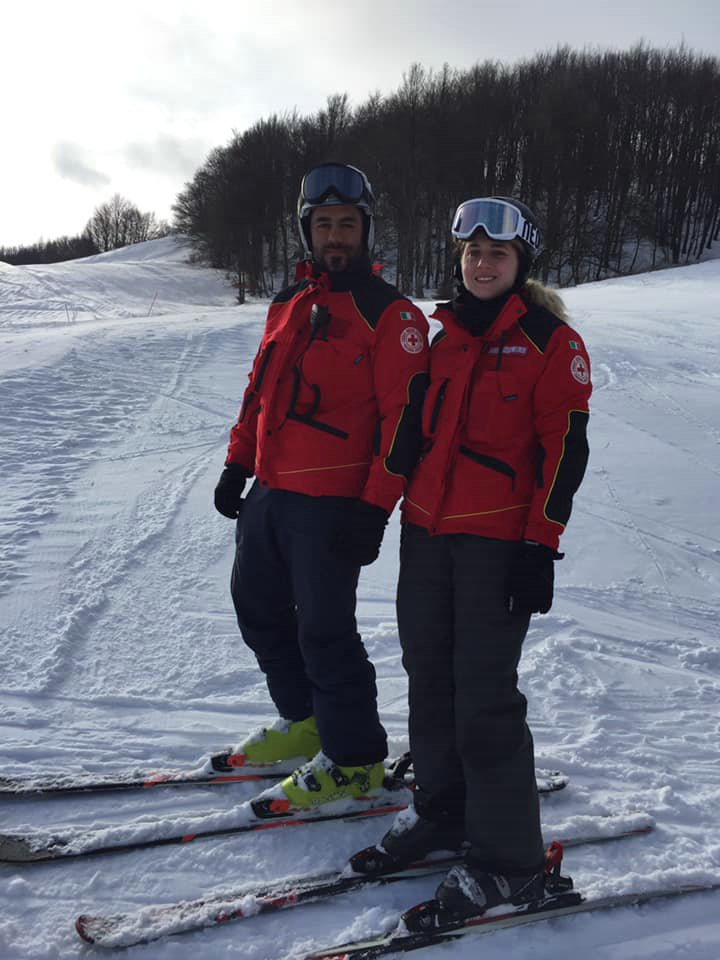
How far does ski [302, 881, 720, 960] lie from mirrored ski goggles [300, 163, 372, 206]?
215 centimetres

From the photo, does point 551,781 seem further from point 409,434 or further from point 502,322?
point 502,322

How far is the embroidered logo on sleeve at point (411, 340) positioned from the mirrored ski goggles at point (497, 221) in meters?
0.31

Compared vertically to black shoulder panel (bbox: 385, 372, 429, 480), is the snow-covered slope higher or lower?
lower

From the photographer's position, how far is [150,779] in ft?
7.63

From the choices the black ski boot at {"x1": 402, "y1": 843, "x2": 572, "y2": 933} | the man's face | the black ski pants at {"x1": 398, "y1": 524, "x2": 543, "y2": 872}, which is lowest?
the black ski boot at {"x1": 402, "y1": 843, "x2": 572, "y2": 933}

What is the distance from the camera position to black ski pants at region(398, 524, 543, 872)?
5.89ft

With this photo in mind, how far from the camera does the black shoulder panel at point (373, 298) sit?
6.59 feet

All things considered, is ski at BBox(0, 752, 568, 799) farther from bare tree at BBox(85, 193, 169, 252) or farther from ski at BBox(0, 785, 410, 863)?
bare tree at BBox(85, 193, 169, 252)

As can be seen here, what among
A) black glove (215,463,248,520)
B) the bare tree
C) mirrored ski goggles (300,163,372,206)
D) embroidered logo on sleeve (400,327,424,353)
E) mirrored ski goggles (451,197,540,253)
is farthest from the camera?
the bare tree

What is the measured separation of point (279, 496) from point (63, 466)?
412 centimetres

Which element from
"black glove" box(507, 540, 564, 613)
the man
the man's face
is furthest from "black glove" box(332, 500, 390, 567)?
the man's face

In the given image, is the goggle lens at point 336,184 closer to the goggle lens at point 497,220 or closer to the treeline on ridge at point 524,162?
the goggle lens at point 497,220

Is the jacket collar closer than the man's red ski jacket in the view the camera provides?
Yes

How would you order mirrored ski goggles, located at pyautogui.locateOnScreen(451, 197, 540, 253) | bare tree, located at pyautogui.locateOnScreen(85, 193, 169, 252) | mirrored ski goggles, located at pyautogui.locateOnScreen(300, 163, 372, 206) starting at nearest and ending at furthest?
mirrored ski goggles, located at pyautogui.locateOnScreen(451, 197, 540, 253)
mirrored ski goggles, located at pyautogui.locateOnScreen(300, 163, 372, 206)
bare tree, located at pyautogui.locateOnScreen(85, 193, 169, 252)
